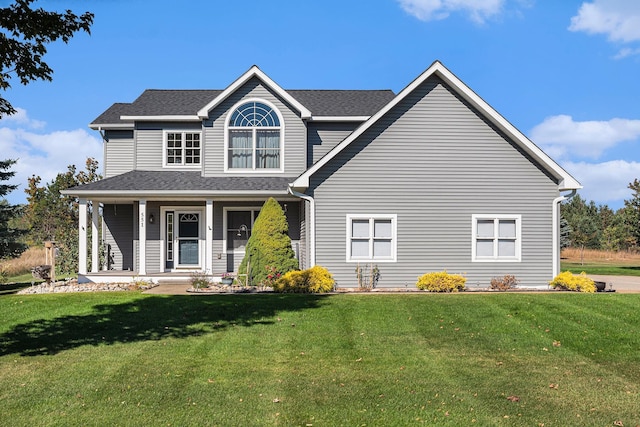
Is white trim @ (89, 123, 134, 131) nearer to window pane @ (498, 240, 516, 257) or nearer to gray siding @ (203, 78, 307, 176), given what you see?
gray siding @ (203, 78, 307, 176)

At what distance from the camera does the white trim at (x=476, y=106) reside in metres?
18.1

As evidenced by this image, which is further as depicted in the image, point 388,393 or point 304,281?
point 304,281

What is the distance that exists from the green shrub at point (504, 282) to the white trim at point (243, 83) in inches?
350

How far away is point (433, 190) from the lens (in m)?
18.6

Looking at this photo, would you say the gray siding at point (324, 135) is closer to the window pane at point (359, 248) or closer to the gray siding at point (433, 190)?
the gray siding at point (433, 190)

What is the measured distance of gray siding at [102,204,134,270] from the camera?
23.6m

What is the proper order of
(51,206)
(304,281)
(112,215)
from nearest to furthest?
1. (304,281)
2. (112,215)
3. (51,206)

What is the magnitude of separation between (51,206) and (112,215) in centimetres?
2928

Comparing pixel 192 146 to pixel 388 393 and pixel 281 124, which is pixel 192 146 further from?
pixel 388 393

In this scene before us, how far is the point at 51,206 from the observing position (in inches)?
1943

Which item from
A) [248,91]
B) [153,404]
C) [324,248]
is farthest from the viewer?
[248,91]

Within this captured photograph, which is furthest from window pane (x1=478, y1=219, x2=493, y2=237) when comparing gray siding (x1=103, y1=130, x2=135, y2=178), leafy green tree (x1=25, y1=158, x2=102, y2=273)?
leafy green tree (x1=25, y1=158, x2=102, y2=273)

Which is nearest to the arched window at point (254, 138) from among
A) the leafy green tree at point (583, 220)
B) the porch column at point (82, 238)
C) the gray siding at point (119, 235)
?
the gray siding at point (119, 235)

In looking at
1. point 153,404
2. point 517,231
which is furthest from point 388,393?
point 517,231
